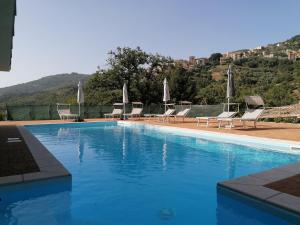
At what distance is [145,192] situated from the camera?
4648 millimetres

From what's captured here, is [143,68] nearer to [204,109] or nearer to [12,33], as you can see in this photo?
[204,109]

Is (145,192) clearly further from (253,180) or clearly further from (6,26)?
(6,26)

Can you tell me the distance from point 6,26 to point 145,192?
14.9ft

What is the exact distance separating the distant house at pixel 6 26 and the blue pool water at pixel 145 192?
9.65 feet

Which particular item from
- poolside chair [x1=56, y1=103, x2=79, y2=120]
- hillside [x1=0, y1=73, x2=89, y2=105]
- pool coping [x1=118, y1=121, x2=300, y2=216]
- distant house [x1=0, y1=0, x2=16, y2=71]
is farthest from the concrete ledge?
hillside [x1=0, y1=73, x2=89, y2=105]

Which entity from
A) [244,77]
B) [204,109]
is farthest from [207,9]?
[244,77]

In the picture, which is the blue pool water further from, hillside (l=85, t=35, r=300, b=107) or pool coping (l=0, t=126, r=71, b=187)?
hillside (l=85, t=35, r=300, b=107)

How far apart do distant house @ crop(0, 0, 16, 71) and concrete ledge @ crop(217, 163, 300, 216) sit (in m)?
4.31

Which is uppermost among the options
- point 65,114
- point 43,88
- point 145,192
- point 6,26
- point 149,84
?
point 43,88

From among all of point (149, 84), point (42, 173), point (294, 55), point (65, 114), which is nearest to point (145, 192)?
point (42, 173)

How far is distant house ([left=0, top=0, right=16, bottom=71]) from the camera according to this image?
15.8ft

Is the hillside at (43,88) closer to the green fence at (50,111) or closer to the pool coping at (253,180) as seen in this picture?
the green fence at (50,111)

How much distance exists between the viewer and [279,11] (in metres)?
18.5

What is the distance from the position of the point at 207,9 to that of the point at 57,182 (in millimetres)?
14942
